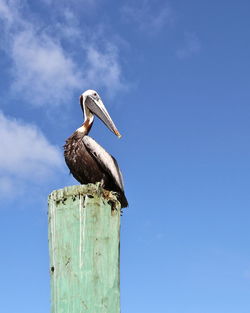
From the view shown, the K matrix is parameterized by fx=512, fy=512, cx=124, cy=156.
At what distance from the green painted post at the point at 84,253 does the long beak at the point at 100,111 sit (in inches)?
126

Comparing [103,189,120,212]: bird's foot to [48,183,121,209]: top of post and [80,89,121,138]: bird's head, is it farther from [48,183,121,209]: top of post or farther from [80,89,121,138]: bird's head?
[80,89,121,138]: bird's head

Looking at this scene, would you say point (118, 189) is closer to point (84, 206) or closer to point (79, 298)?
point (84, 206)

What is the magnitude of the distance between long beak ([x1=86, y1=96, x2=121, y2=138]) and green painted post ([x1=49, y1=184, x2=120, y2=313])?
10.5 ft

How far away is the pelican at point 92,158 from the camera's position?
571cm

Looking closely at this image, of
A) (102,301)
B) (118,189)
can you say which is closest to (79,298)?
(102,301)

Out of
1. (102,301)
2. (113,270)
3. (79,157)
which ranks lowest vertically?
(102,301)

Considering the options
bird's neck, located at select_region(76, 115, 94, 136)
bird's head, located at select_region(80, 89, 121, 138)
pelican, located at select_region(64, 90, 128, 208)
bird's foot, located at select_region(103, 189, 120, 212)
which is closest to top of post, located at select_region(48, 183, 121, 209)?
bird's foot, located at select_region(103, 189, 120, 212)

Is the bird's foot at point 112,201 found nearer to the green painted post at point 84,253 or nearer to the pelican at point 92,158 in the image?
the green painted post at point 84,253

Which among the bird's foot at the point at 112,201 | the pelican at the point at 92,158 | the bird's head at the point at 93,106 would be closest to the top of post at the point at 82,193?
the bird's foot at the point at 112,201

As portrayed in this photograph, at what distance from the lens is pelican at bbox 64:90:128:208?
571 cm

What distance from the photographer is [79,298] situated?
9.10 ft

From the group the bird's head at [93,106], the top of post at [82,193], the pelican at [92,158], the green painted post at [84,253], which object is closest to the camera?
the green painted post at [84,253]

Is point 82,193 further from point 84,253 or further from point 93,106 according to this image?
point 93,106

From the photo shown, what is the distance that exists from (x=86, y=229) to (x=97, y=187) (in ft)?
1.24
